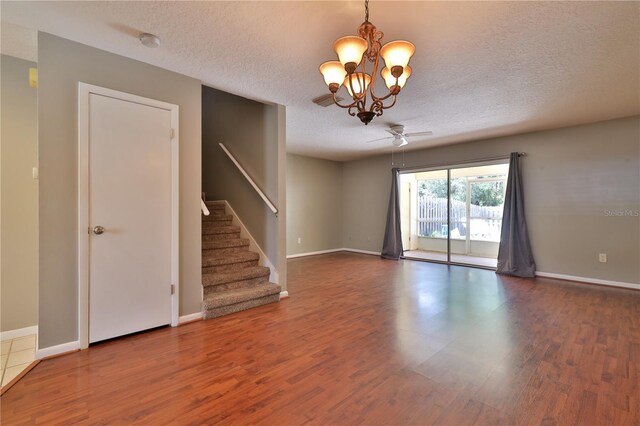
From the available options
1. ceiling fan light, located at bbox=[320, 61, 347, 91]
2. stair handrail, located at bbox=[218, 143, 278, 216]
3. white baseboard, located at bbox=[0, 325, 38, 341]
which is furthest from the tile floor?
ceiling fan light, located at bbox=[320, 61, 347, 91]

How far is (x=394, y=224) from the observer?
678 centimetres

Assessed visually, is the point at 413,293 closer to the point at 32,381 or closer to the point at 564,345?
the point at 564,345

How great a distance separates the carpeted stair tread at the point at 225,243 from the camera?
3.87m

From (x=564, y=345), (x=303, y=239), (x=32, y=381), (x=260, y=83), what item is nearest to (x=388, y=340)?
(x=564, y=345)

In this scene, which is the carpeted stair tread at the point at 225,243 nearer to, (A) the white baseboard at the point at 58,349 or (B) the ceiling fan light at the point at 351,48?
(A) the white baseboard at the point at 58,349

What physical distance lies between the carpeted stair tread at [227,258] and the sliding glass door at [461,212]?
435 cm

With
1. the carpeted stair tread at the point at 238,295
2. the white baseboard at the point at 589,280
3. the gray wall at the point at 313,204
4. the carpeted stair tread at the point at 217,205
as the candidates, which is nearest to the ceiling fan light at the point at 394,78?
the carpeted stair tread at the point at 238,295

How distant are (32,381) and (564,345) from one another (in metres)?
4.12

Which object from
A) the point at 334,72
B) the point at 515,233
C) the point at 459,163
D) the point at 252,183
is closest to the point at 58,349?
the point at 252,183

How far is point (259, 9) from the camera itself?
1.90 metres

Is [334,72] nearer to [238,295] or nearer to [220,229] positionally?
[238,295]

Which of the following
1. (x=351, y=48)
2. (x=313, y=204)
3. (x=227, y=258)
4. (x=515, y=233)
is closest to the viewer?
(x=351, y=48)

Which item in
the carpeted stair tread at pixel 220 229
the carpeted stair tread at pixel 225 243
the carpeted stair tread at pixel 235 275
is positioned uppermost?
the carpeted stair tread at pixel 220 229

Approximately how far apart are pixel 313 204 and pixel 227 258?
396cm
